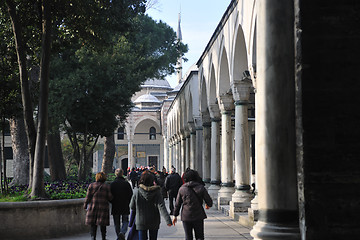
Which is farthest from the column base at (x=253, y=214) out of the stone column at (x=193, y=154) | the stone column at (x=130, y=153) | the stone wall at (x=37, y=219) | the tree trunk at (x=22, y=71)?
the stone column at (x=130, y=153)

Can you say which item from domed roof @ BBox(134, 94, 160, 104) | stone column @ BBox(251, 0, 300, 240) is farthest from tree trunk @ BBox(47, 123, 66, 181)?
domed roof @ BBox(134, 94, 160, 104)

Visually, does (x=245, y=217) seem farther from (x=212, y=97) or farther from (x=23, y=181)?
(x=23, y=181)

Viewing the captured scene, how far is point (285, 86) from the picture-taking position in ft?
17.3

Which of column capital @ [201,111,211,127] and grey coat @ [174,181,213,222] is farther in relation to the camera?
column capital @ [201,111,211,127]

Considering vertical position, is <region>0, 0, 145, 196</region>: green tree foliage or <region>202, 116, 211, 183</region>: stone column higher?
<region>0, 0, 145, 196</region>: green tree foliage

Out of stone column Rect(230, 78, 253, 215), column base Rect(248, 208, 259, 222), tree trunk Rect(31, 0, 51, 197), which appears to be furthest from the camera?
stone column Rect(230, 78, 253, 215)

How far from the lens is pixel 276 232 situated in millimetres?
5125

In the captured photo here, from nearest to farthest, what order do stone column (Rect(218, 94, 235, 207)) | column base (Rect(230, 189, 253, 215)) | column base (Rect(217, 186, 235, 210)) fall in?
1. column base (Rect(230, 189, 253, 215))
2. stone column (Rect(218, 94, 235, 207))
3. column base (Rect(217, 186, 235, 210))

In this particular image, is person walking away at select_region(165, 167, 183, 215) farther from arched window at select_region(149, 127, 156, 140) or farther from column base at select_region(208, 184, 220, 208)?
arched window at select_region(149, 127, 156, 140)

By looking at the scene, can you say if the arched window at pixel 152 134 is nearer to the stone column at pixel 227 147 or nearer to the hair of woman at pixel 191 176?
the stone column at pixel 227 147

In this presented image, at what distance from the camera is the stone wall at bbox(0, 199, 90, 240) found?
1012 centimetres

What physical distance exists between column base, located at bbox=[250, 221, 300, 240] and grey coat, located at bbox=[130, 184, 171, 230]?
2.19 m

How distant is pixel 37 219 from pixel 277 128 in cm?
640

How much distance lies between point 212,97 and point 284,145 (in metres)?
13.7
